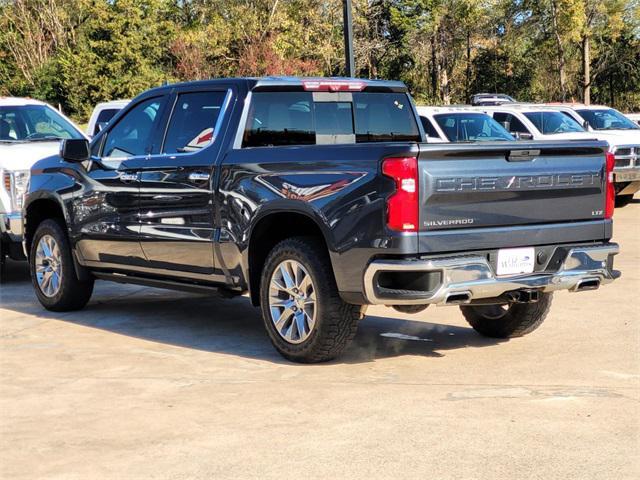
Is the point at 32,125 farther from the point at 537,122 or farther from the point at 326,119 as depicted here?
the point at 537,122

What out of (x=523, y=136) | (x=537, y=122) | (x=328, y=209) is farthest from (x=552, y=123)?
(x=328, y=209)

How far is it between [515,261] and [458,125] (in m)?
10.9

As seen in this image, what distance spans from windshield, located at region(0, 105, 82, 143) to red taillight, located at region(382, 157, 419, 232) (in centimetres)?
700

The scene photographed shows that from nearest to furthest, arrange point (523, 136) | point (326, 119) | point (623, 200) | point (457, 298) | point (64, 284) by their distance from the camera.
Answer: point (457, 298) < point (326, 119) < point (64, 284) < point (523, 136) < point (623, 200)

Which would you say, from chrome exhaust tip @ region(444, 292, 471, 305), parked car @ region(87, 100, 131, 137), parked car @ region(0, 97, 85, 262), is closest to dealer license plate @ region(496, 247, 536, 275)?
chrome exhaust tip @ region(444, 292, 471, 305)

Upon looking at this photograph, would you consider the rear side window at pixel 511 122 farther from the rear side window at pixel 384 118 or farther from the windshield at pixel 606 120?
the rear side window at pixel 384 118

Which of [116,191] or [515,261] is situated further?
[116,191]

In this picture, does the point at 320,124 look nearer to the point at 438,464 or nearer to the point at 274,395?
the point at 274,395

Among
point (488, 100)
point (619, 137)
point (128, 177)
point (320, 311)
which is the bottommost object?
point (488, 100)

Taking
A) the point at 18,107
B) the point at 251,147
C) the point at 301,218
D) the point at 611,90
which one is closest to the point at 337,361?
the point at 301,218

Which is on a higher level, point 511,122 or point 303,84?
point 303,84

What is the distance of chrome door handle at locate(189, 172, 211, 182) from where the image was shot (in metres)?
7.91

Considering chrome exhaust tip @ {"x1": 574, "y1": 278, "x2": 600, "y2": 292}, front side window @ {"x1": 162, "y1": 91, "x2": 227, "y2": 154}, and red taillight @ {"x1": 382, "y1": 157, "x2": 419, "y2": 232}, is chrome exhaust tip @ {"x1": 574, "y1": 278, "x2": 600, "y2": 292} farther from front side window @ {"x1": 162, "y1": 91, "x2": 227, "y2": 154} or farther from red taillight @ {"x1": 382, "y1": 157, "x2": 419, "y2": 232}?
front side window @ {"x1": 162, "y1": 91, "x2": 227, "y2": 154}

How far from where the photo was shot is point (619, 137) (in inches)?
770
